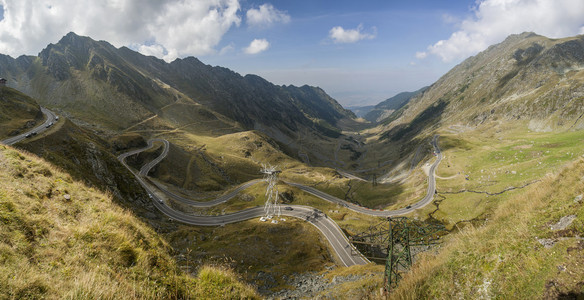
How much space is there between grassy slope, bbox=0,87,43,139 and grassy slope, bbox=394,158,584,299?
92.7 meters

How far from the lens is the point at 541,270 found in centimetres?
816

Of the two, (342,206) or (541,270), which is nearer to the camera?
(541,270)

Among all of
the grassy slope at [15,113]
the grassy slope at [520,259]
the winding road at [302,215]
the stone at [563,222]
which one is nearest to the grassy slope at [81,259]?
the grassy slope at [520,259]

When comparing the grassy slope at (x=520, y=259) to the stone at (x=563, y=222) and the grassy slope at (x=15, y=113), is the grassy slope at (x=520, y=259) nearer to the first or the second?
the stone at (x=563, y=222)

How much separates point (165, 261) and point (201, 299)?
3.69 meters

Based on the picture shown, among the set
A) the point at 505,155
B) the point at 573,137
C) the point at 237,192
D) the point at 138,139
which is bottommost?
the point at 237,192

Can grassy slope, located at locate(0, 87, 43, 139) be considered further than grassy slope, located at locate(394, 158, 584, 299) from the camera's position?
Yes

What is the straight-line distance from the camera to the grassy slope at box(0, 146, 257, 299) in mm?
7211

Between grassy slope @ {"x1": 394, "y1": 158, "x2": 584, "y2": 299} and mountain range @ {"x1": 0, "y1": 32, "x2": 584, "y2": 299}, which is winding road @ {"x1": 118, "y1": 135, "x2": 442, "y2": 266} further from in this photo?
grassy slope @ {"x1": 394, "y1": 158, "x2": 584, "y2": 299}

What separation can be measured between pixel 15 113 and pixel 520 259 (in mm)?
125269

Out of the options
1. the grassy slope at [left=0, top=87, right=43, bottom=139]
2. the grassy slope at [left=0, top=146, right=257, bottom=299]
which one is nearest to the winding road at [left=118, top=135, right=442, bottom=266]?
the grassy slope at [left=0, top=87, right=43, bottom=139]

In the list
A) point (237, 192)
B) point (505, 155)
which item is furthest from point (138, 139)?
point (505, 155)

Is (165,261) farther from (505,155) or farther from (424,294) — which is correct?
(505,155)

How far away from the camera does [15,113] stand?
7762 centimetres
